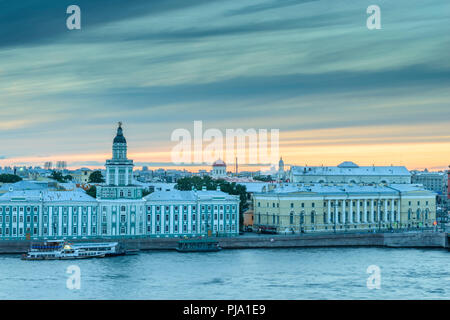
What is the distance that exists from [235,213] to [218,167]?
90.4m

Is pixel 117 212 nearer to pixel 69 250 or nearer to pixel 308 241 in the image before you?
pixel 69 250

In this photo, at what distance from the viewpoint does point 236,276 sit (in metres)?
35.0

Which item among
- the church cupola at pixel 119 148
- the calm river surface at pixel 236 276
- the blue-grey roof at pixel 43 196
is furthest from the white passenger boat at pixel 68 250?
the church cupola at pixel 119 148

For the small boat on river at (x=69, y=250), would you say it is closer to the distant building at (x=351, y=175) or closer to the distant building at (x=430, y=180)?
the distant building at (x=351, y=175)

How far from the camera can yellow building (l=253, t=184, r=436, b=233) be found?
55.4 meters

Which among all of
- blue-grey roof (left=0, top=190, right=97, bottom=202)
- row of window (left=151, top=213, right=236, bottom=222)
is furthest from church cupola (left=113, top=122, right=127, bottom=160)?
row of window (left=151, top=213, right=236, bottom=222)

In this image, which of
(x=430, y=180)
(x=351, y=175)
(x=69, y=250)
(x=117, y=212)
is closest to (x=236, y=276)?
(x=69, y=250)

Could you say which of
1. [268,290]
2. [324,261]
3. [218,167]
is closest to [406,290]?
[268,290]

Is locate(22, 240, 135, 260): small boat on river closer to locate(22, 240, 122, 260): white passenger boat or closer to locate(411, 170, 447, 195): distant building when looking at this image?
locate(22, 240, 122, 260): white passenger boat

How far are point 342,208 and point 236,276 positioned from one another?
983 inches

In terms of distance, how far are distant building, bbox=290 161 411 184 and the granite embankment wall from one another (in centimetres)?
2759

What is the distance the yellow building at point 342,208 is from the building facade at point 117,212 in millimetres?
4636
